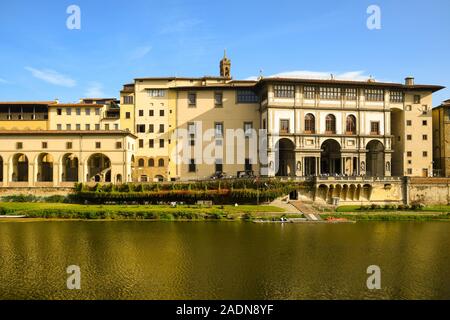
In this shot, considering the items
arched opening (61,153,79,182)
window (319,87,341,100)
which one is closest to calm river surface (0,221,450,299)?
arched opening (61,153,79,182)

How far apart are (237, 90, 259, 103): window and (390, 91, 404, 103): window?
24.6 meters

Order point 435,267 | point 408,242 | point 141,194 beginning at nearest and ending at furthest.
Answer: point 435,267, point 408,242, point 141,194

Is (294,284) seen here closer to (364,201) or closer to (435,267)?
(435,267)

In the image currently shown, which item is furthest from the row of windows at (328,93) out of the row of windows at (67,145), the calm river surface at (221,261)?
the calm river surface at (221,261)

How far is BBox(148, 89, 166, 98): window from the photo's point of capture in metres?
73.9

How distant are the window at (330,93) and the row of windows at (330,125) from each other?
10.3 ft

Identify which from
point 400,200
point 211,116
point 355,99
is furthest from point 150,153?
point 400,200

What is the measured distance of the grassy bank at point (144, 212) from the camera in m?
53.4

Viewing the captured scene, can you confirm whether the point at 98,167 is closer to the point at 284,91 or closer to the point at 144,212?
the point at 144,212

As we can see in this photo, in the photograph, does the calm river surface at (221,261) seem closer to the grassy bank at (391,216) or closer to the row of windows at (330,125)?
the grassy bank at (391,216)

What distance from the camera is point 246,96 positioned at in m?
73.2

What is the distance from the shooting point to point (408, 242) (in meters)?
38.2

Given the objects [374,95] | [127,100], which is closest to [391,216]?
[374,95]
